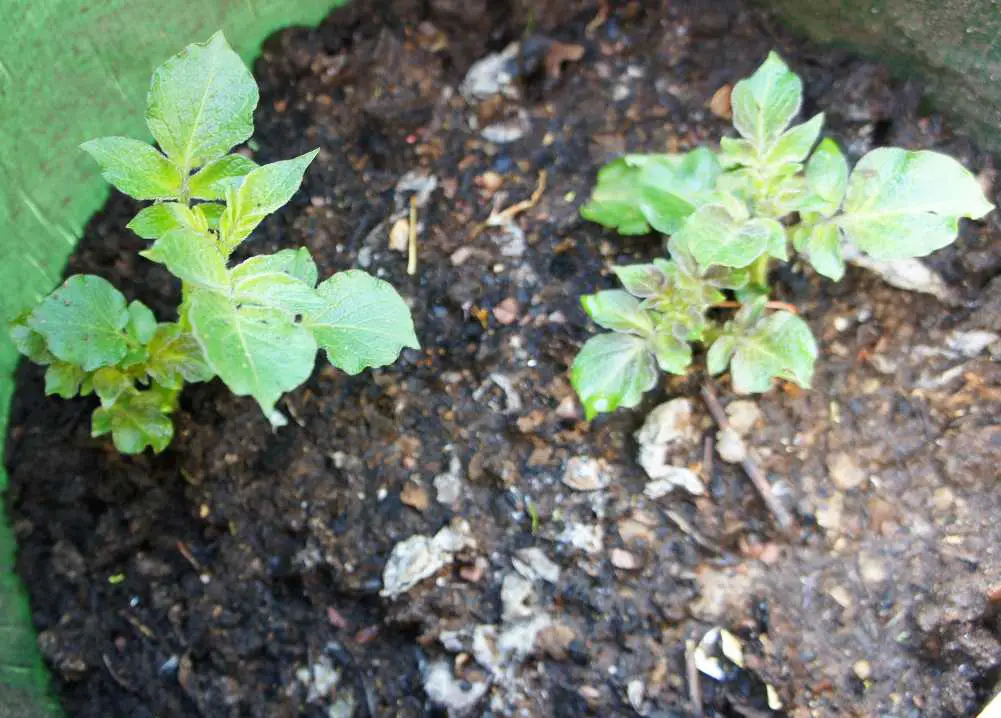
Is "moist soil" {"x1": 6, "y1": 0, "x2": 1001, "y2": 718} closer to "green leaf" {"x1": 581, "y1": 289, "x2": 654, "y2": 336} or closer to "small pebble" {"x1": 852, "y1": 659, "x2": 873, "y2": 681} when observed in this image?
"small pebble" {"x1": 852, "y1": 659, "x2": 873, "y2": 681}

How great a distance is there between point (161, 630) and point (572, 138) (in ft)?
3.27

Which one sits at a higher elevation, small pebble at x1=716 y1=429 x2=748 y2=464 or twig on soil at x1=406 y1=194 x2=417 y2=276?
twig on soil at x1=406 y1=194 x2=417 y2=276

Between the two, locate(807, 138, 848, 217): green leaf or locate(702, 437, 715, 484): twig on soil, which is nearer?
locate(807, 138, 848, 217): green leaf

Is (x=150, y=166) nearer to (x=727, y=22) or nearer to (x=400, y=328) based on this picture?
(x=400, y=328)

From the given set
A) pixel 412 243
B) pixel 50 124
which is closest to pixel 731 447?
pixel 412 243

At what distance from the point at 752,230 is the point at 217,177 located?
2.16 ft

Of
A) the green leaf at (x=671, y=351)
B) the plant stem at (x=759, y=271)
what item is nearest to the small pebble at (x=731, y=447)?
the green leaf at (x=671, y=351)

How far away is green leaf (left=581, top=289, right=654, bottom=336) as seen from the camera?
126cm

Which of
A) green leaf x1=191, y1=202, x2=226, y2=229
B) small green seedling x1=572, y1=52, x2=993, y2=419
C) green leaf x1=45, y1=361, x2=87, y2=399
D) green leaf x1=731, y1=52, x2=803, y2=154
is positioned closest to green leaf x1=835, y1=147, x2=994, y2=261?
small green seedling x1=572, y1=52, x2=993, y2=419

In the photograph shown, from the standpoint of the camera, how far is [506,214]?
145 centimetres

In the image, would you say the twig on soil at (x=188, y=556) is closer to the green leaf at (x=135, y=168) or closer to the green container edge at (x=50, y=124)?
the green container edge at (x=50, y=124)

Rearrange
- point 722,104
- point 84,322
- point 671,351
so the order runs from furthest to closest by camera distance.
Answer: point 722,104
point 671,351
point 84,322

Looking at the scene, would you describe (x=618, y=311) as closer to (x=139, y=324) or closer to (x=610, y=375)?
(x=610, y=375)

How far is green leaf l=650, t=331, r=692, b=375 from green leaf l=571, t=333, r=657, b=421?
0.02m
